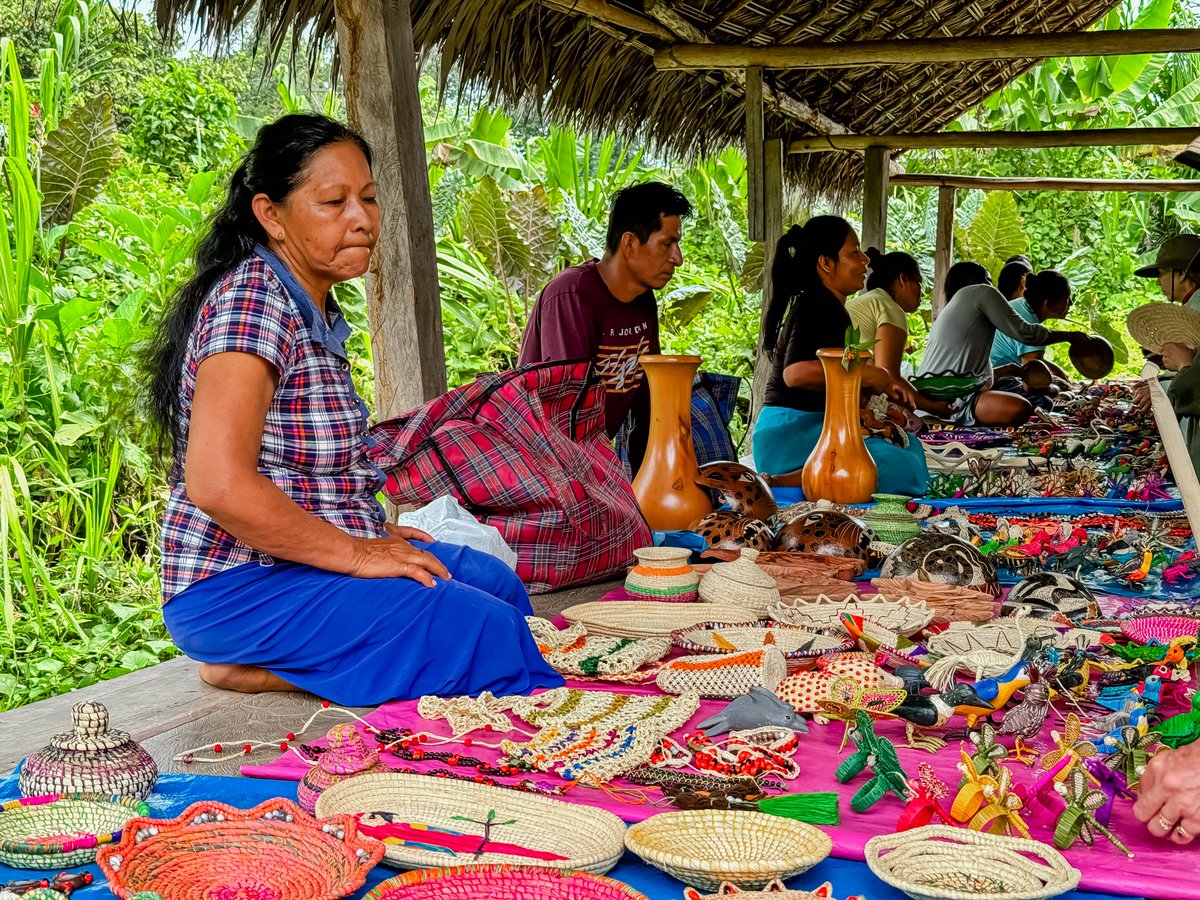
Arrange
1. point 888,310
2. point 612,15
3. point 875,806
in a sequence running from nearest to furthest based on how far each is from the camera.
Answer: point 875,806 < point 612,15 < point 888,310

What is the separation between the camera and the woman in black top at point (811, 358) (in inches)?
184

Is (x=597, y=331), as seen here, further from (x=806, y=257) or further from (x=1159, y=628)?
(x=1159, y=628)

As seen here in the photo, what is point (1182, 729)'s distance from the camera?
1.66 m

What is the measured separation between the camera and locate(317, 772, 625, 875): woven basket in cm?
152

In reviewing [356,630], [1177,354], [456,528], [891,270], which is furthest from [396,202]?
[891,270]

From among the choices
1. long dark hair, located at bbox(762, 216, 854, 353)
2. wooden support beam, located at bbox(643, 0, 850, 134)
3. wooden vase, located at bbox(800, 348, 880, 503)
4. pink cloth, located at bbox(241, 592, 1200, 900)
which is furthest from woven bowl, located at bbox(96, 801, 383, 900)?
wooden support beam, located at bbox(643, 0, 850, 134)

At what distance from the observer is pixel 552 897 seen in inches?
54.7

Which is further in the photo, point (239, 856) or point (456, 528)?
point (456, 528)

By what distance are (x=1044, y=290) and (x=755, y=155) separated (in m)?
2.91

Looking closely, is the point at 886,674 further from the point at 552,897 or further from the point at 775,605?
the point at 552,897

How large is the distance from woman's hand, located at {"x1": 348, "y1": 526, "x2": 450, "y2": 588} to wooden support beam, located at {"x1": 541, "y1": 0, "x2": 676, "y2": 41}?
296cm

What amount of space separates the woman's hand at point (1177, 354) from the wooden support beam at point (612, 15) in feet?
8.58

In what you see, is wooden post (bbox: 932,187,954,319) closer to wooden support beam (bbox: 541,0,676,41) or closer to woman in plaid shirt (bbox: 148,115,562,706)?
wooden support beam (bbox: 541,0,676,41)

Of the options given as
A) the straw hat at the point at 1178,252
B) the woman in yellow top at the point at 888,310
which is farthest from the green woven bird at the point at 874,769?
the straw hat at the point at 1178,252
